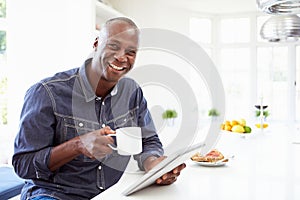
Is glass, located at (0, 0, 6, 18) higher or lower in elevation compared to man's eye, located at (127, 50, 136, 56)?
higher

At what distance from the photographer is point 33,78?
321 centimetres

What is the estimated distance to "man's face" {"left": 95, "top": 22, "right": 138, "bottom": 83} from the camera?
147cm

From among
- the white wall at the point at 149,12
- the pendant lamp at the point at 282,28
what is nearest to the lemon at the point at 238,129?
the pendant lamp at the point at 282,28

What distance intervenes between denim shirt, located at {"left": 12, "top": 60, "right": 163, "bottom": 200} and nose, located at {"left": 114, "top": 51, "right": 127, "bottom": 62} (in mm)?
164

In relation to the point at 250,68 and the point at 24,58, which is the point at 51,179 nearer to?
the point at 24,58

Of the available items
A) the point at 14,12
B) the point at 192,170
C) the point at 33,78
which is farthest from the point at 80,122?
the point at 14,12

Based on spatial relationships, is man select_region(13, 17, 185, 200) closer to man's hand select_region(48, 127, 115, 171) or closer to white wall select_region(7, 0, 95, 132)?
man's hand select_region(48, 127, 115, 171)

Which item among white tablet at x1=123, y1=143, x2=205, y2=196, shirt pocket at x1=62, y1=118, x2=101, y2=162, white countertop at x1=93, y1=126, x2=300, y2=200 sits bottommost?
white countertop at x1=93, y1=126, x2=300, y2=200

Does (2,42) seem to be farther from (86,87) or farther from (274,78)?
(274,78)

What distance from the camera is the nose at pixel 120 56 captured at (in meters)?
1.51

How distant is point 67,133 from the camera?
1.49 metres

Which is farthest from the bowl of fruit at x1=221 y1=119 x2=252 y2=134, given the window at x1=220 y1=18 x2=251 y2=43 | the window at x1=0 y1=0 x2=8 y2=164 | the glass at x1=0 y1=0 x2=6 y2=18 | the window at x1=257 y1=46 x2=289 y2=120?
the window at x1=220 y1=18 x2=251 y2=43

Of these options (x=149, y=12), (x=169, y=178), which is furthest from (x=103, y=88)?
(x=149, y=12)

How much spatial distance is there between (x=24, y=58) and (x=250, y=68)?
4.15m
